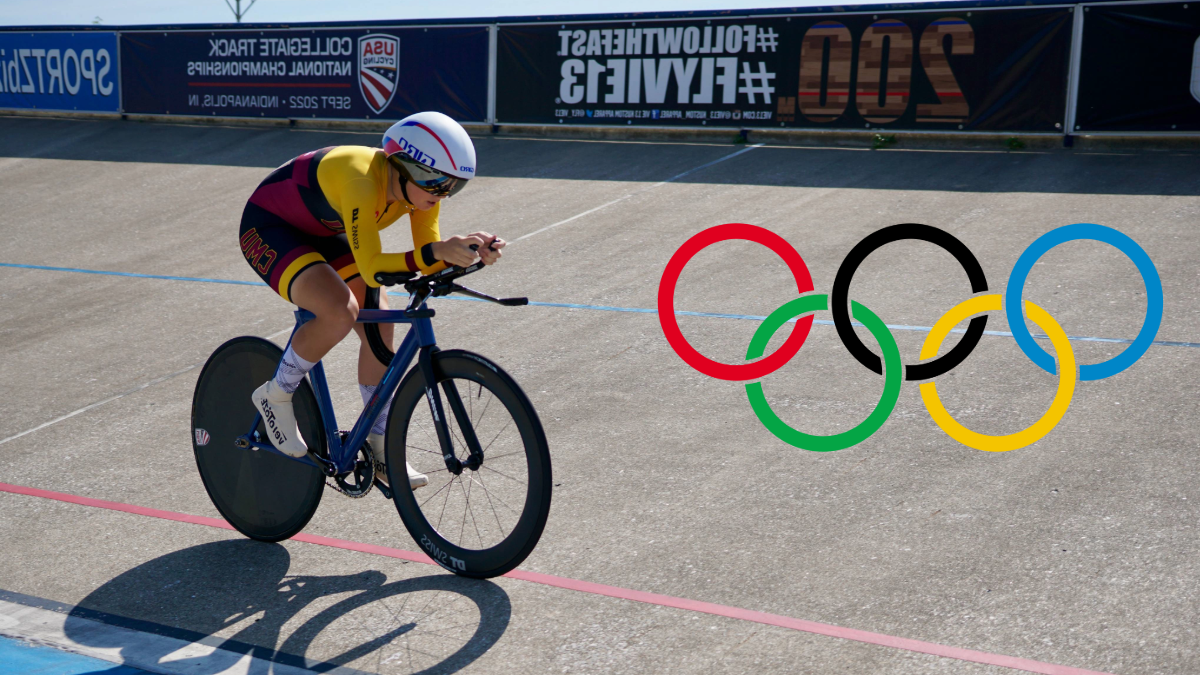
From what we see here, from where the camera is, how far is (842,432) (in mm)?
5105

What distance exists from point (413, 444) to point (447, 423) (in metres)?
0.78

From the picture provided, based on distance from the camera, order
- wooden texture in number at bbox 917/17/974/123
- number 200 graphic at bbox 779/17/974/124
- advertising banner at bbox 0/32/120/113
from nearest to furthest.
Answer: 1. wooden texture in number at bbox 917/17/974/123
2. number 200 graphic at bbox 779/17/974/124
3. advertising banner at bbox 0/32/120/113

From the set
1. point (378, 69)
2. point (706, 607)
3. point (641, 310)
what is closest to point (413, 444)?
point (706, 607)

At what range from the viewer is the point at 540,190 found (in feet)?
40.3

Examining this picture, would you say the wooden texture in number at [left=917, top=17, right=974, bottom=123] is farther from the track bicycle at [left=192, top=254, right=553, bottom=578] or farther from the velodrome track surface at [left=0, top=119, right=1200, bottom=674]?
the track bicycle at [left=192, top=254, right=553, bottom=578]

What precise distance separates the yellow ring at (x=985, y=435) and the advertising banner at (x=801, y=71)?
6.19 metres

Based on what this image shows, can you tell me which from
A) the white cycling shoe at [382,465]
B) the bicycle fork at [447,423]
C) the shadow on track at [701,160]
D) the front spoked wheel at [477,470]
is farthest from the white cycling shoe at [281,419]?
the shadow on track at [701,160]

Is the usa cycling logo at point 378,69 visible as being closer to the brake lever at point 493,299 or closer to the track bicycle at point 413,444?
the track bicycle at point 413,444

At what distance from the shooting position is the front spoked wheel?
136 inches

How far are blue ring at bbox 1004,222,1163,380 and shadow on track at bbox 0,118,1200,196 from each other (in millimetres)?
1829

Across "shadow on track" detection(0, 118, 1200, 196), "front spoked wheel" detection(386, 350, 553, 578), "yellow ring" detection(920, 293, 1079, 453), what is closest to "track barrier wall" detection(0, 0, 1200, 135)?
"shadow on track" detection(0, 118, 1200, 196)

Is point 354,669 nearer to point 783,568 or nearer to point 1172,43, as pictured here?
point 783,568

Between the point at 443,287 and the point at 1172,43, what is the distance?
1113 centimetres

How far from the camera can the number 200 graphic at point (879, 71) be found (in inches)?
500
